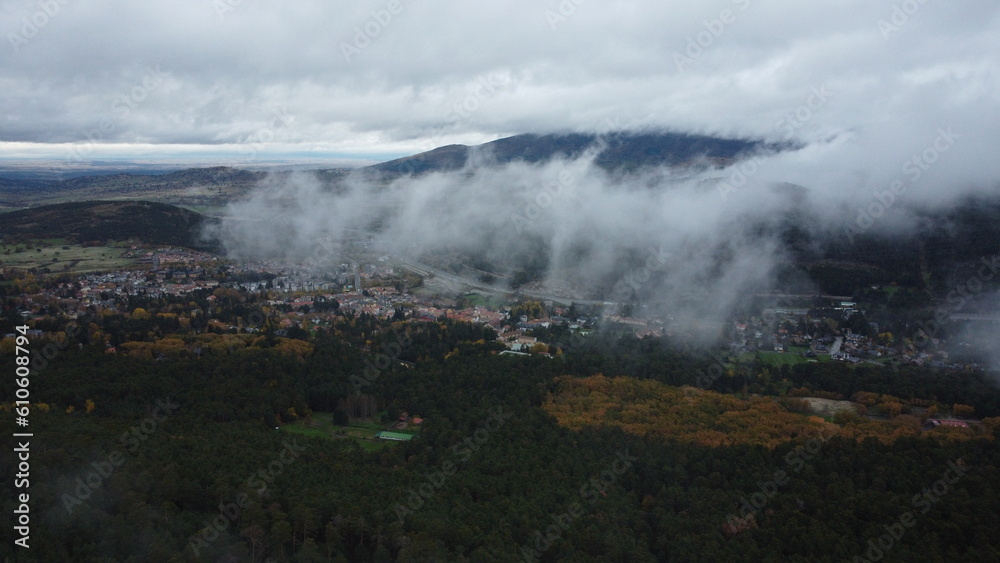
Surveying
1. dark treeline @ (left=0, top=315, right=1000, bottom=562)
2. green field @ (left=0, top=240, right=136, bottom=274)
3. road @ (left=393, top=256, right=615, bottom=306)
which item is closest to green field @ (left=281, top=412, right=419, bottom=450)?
dark treeline @ (left=0, top=315, right=1000, bottom=562)

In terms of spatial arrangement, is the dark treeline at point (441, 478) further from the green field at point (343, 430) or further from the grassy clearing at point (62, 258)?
the grassy clearing at point (62, 258)

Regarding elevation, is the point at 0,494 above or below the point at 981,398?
above

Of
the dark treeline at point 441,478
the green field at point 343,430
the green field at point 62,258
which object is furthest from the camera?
the green field at point 62,258

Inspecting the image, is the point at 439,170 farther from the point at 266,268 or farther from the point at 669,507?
the point at 669,507

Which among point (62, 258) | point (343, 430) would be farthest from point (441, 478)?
point (62, 258)

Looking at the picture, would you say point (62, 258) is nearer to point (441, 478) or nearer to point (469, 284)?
point (469, 284)

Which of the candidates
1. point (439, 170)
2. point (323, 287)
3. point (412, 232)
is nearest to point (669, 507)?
point (323, 287)

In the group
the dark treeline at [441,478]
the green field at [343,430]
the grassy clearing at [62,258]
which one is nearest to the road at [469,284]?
the dark treeline at [441,478]

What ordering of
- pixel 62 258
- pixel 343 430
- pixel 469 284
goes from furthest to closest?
pixel 469 284, pixel 62 258, pixel 343 430
